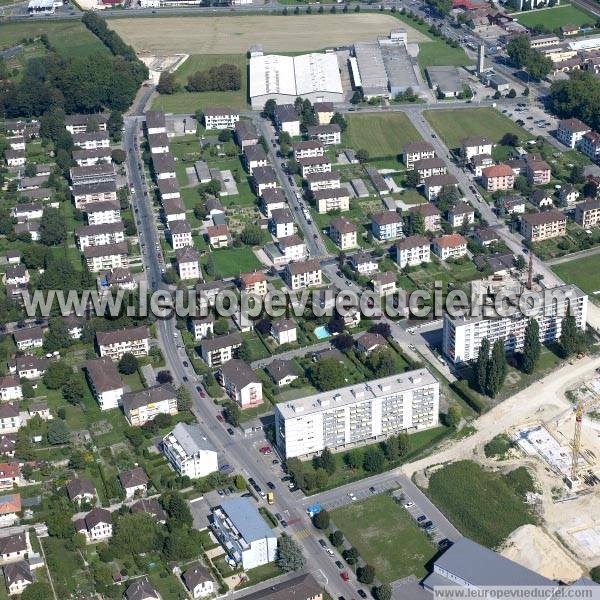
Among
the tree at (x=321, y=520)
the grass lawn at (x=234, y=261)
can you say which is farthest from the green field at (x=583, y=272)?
the tree at (x=321, y=520)

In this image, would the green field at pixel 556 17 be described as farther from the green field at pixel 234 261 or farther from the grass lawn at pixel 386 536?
the grass lawn at pixel 386 536

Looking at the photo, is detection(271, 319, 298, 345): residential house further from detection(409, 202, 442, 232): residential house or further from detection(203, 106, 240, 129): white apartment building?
detection(203, 106, 240, 129): white apartment building

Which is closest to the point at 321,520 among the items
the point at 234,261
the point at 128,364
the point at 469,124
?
the point at 128,364

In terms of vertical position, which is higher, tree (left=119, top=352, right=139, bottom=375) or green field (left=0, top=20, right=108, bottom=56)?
green field (left=0, top=20, right=108, bottom=56)

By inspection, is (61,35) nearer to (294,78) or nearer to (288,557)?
(294,78)

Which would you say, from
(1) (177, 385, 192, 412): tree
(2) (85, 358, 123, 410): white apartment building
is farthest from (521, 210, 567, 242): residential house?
(2) (85, 358, 123, 410): white apartment building

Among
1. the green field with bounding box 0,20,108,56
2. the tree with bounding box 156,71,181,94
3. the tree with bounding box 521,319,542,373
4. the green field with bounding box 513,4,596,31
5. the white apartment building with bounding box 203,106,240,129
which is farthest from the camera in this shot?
the green field with bounding box 513,4,596,31
